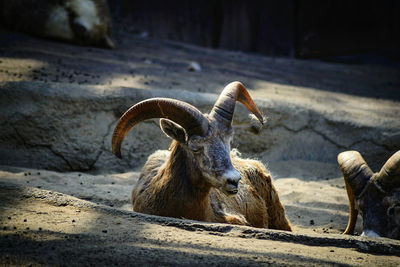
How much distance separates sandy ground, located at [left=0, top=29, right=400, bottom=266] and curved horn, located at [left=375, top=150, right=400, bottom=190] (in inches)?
37.5

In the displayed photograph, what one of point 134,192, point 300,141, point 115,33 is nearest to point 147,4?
point 115,33

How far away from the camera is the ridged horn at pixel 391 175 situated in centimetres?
479

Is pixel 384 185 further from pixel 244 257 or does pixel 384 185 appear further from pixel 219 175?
pixel 244 257

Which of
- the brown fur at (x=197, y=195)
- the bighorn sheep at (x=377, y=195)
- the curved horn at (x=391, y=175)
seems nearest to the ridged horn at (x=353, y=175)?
the bighorn sheep at (x=377, y=195)

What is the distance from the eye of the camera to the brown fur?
447cm

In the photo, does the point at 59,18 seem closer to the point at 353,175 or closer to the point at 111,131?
the point at 111,131

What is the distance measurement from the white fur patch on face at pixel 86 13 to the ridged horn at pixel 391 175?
8484 millimetres

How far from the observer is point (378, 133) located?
7914mm

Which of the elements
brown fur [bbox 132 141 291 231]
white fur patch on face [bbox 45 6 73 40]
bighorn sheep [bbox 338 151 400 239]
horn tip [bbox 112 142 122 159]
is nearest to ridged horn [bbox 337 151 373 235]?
bighorn sheep [bbox 338 151 400 239]

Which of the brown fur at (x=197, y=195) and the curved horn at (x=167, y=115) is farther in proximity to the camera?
the brown fur at (x=197, y=195)

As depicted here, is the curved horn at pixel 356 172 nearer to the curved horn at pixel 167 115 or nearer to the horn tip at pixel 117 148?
the curved horn at pixel 167 115

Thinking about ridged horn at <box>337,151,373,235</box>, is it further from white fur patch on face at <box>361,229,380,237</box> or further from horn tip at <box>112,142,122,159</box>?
horn tip at <box>112,142,122,159</box>

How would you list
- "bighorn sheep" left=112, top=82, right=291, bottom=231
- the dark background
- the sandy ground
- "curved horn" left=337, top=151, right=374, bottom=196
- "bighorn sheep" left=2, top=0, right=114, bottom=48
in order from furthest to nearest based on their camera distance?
1. the dark background
2. "bighorn sheep" left=2, top=0, right=114, bottom=48
3. "curved horn" left=337, top=151, right=374, bottom=196
4. "bighorn sheep" left=112, top=82, right=291, bottom=231
5. the sandy ground

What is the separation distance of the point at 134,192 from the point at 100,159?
2315 millimetres
